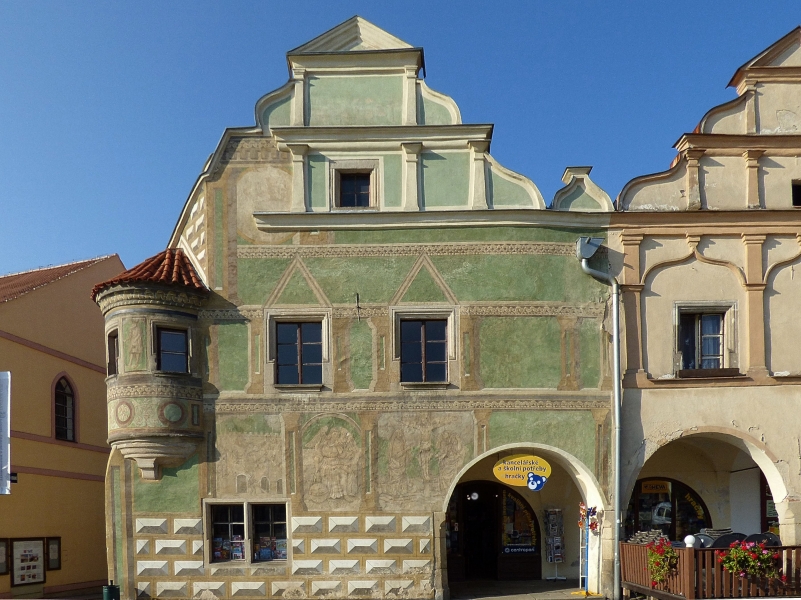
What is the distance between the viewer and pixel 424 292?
16719 millimetres

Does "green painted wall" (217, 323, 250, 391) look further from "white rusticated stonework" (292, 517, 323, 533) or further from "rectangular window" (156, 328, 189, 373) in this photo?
"white rusticated stonework" (292, 517, 323, 533)

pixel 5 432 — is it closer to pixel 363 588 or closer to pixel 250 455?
pixel 250 455

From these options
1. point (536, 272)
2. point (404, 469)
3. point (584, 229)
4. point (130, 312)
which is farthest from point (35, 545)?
point (584, 229)

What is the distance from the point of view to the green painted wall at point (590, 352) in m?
16.6

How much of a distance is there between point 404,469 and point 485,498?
390cm

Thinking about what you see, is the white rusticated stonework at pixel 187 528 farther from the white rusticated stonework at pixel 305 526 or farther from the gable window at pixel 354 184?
the gable window at pixel 354 184

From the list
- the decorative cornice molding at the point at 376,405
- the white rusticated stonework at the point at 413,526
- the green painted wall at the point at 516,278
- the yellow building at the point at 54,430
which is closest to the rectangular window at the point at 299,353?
the decorative cornice molding at the point at 376,405

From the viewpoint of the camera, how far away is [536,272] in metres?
→ 16.8

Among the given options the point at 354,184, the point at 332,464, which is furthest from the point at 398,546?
the point at 354,184

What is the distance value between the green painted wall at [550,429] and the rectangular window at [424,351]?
1.42 metres

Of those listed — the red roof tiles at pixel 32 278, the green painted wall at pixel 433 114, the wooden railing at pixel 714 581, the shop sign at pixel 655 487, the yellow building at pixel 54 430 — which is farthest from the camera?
the red roof tiles at pixel 32 278

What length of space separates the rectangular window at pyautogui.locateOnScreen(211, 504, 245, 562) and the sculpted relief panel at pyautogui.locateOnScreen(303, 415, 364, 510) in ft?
4.54

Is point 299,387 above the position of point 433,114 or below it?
below

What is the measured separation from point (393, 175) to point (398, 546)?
7.22 metres
